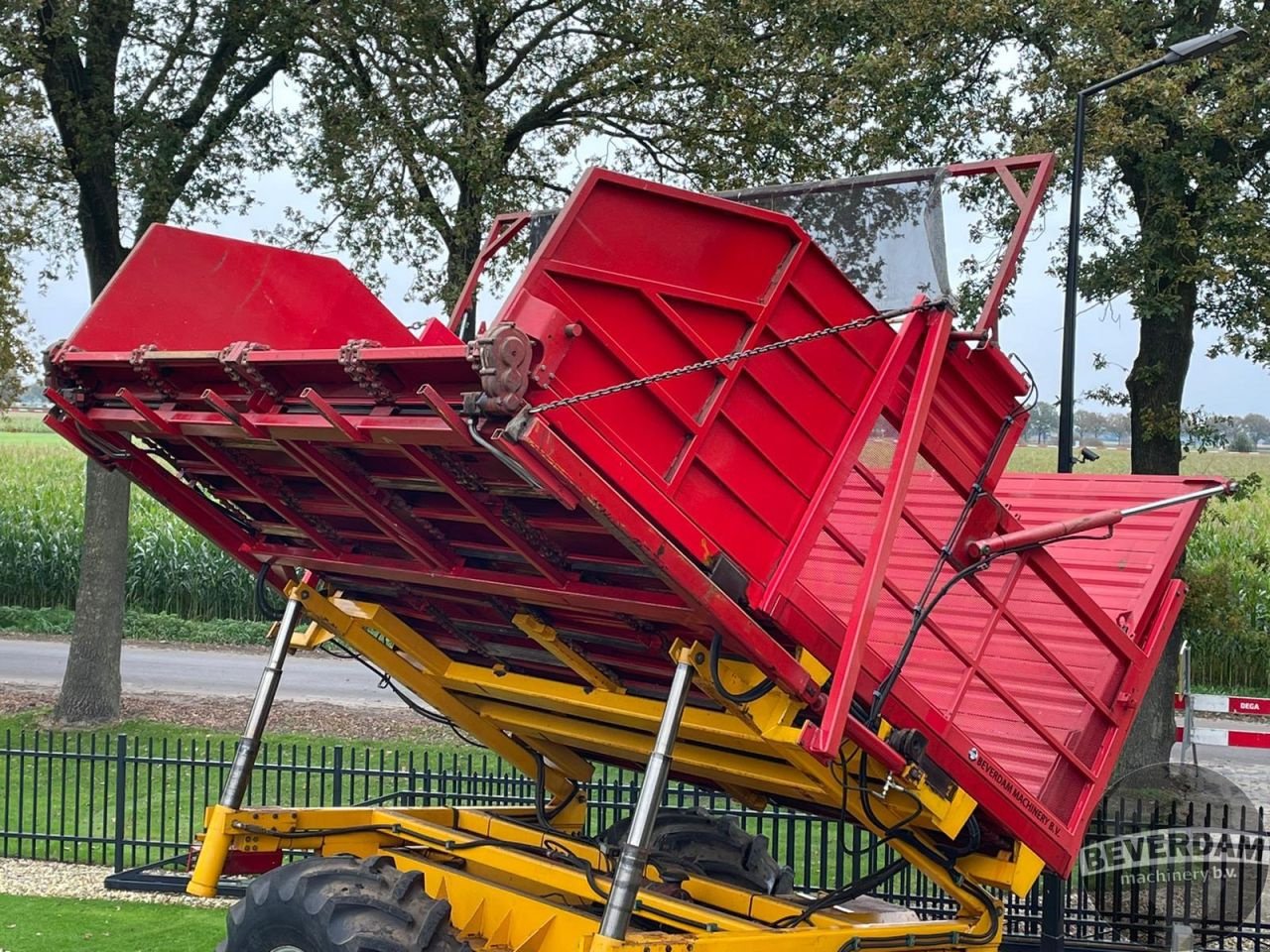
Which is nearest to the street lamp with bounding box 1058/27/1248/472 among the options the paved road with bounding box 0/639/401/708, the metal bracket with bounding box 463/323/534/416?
the metal bracket with bounding box 463/323/534/416

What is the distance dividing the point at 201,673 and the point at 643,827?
1985 cm

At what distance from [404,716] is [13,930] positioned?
34.2 feet

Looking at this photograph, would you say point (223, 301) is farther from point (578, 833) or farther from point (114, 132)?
point (114, 132)

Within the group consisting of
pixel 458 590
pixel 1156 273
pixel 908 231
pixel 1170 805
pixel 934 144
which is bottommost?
pixel 1170 805

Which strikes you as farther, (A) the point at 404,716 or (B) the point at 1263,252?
(A) the point at 404,716

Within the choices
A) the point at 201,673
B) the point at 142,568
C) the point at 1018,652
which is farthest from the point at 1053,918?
the point at 142,568

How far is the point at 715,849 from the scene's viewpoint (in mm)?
6930

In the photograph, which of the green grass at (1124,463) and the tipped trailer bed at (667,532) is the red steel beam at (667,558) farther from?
the green grass at (1124,463)

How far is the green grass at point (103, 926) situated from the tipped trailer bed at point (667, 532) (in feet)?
9.17

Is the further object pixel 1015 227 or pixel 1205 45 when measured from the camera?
pixel 1205 45

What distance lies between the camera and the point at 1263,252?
12.9 meters

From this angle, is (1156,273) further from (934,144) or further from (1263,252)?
(934,144)

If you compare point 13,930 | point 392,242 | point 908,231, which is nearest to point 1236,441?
point 392,242

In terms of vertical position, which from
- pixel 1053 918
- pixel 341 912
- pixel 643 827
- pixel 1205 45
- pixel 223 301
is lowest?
pixel 1053 918
